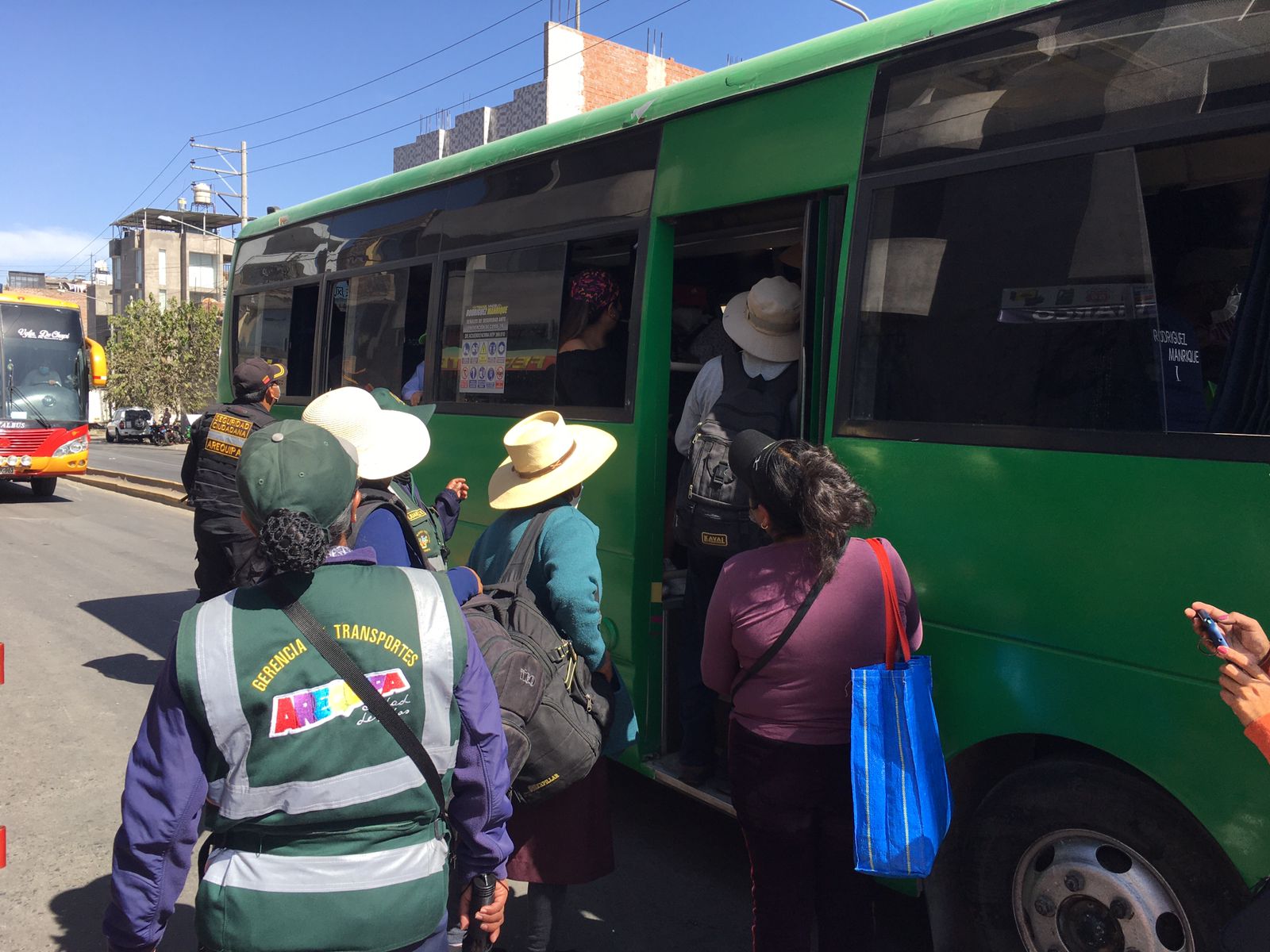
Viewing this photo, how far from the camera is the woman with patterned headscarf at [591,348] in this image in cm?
456

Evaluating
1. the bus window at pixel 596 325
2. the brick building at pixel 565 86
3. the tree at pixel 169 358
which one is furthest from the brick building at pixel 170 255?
the bus window at pixel 596 325

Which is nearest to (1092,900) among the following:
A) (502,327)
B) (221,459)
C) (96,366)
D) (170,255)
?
(502,327)

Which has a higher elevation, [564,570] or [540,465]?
[540,465]

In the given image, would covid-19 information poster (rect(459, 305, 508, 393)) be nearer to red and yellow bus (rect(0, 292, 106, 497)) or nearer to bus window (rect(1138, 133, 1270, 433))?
bus window (rect(1138, 133, 1270, 433))

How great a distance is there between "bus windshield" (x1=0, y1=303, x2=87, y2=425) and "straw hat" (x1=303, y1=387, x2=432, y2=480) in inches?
660

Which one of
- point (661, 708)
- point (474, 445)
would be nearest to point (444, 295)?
point (474, 445)

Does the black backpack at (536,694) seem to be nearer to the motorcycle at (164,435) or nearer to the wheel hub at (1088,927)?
the wheel hub at (1088,927)

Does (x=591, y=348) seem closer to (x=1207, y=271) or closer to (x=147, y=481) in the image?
(x=1207, y=271)

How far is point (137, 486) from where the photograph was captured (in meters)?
19.3

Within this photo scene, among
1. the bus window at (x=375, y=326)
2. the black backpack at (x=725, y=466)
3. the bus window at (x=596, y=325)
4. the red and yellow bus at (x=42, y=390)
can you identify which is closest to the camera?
the black backpack at (x=725, y=466)

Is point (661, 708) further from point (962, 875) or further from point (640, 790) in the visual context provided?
point (962, 875)

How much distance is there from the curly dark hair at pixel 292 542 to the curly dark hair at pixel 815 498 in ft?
3.99

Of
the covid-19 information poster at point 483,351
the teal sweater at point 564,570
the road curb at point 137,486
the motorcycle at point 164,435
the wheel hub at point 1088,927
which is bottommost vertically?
the motorcycle at point 164,435

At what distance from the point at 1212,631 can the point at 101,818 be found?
15.5 ft
